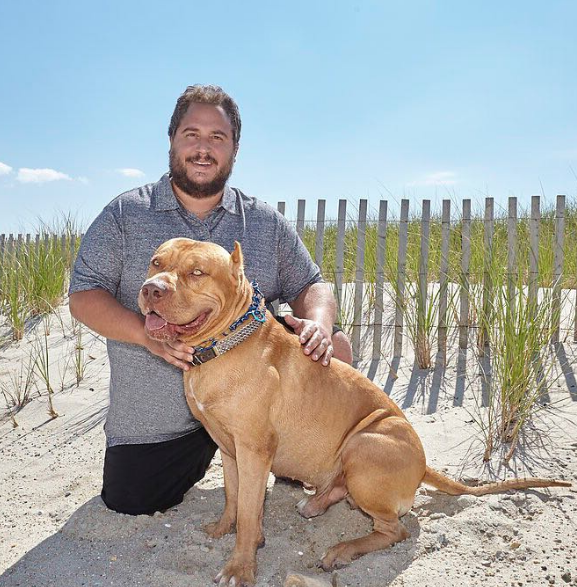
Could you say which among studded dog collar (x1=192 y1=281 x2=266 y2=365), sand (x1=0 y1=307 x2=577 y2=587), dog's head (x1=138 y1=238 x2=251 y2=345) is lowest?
sand (x1=0 y1=307 x2=577 y2=587)

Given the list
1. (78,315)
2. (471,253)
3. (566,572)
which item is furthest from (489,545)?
(471,253)

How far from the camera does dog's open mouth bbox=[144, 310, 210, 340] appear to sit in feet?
9.01

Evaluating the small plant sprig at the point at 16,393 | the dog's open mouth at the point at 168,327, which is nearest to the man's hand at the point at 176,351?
the dog's open mouth at the point at 168,327

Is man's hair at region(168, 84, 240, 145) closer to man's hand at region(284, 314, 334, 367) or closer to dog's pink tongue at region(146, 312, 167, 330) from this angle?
man's hand at region(284, 314, 334, 367)

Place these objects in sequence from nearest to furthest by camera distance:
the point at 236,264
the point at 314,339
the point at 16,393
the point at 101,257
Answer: the point at 236,264 → the point at 314,339 → the point at 101,257 → the point at 16,393

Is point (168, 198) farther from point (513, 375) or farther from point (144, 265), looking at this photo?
point (513, 375)

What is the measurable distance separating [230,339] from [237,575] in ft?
3.86

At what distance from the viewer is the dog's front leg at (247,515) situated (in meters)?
2.90

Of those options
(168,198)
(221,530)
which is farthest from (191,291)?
(221,530)

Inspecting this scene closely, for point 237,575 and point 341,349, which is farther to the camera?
point 341,349

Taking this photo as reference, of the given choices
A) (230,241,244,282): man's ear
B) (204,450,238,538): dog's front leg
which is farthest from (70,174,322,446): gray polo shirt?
(230,241,244,282): man's ear

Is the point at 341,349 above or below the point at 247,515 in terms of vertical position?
above

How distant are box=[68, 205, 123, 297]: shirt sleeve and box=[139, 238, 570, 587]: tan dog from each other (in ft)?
3.26

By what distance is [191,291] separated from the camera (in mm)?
2730
